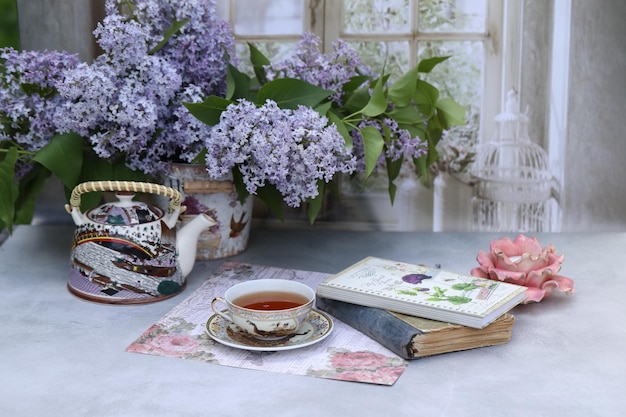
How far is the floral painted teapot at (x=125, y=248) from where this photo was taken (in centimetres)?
111

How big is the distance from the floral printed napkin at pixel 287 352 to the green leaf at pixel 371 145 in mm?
259

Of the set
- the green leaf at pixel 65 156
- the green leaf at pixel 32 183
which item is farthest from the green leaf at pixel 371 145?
the green leaf at pixel 32 183

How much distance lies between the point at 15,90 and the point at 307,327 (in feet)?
2.09

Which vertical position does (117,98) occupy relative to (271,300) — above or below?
above

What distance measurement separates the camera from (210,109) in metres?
1.19

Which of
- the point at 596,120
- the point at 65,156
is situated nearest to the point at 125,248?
the point at 65,156

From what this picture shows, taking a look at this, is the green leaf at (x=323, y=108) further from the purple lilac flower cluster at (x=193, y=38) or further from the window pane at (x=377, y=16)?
the window pane at (x=377, y=16)

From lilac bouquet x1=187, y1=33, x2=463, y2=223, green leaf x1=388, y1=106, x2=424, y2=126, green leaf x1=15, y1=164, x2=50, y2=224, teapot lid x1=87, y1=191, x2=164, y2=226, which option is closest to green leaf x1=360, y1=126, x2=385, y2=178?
lilac bouquet x1=187, y1=33, x2=463, y2=223

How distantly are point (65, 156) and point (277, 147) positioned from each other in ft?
1.19

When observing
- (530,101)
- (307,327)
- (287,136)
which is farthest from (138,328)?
(530,101)

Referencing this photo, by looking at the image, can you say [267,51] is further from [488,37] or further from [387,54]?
[488,37]

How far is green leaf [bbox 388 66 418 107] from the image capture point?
4.42 ft

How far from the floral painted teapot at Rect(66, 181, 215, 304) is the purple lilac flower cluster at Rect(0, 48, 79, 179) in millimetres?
166

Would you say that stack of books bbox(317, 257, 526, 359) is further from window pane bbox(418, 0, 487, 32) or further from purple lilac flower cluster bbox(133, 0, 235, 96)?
window pane bbox(418, 0, 487, 32)
